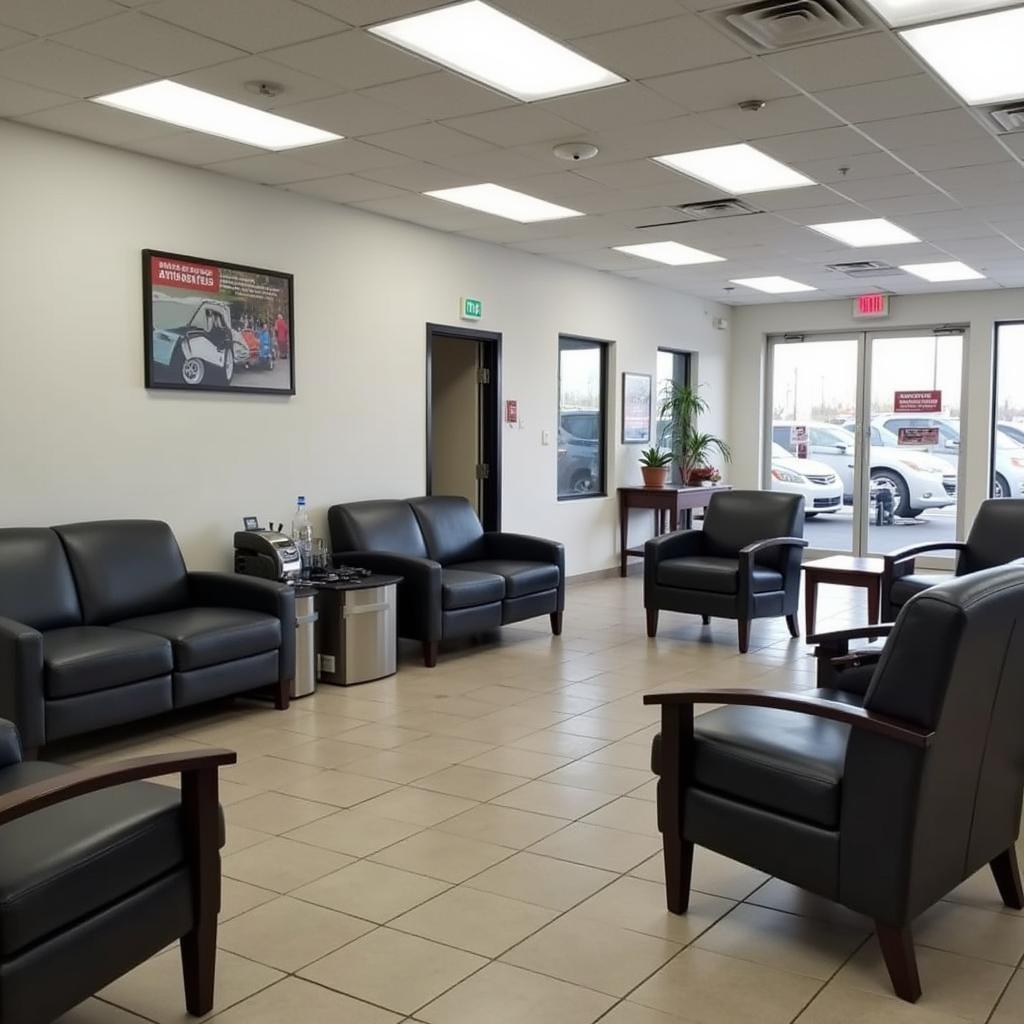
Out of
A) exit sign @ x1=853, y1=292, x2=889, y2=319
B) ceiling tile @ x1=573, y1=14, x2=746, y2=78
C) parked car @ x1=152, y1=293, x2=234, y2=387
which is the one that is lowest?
parked car @ x1=152, y1=293, x2=234, y2=387

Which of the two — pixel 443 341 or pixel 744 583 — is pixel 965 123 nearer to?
pixel 744 583

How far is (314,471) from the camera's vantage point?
6.41 meters

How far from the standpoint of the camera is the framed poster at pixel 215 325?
539cm

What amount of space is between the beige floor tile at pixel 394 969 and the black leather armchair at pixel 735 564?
4.09m

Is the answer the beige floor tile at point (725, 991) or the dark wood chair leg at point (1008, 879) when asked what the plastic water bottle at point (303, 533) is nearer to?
the beige floor tile at point (725, 991)

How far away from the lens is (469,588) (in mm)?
6141

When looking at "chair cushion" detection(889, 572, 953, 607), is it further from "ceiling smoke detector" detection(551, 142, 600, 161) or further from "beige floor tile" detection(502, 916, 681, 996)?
"beige floor tile" detection(502, 916, 681, 996)

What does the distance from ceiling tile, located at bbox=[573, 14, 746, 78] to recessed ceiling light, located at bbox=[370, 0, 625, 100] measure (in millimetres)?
102

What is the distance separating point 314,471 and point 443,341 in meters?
2.24

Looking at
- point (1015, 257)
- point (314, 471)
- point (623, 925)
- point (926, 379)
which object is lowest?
point (623, 925)

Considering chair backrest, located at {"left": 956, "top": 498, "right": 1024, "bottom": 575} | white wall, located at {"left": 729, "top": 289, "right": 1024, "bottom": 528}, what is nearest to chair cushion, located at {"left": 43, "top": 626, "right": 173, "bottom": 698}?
chair backrest, located at {"left": 956, "top": 498, "right": 1024, "bottom": 575}

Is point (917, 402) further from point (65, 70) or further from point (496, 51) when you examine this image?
point (65, 70)

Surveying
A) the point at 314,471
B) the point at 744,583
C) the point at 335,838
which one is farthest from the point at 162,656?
the point at 744,583

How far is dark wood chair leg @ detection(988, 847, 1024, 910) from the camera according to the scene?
2.91 meters
